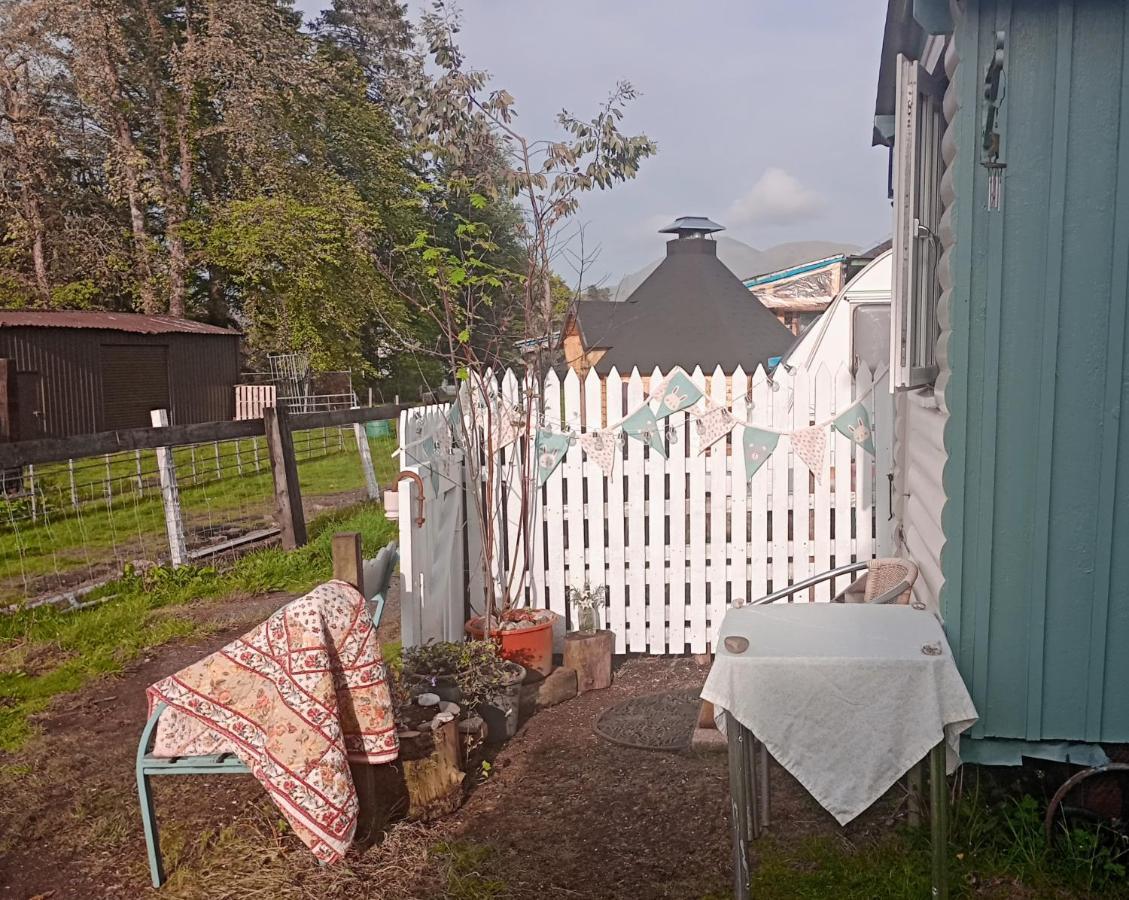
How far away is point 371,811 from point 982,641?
208 cm

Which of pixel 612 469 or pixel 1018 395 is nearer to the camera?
pixel 1018 395

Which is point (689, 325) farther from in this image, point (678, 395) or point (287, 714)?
point (287, 714)

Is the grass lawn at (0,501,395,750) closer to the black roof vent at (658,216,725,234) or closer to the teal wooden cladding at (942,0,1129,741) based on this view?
the teal wooden cladding at (942,0,1129,741)

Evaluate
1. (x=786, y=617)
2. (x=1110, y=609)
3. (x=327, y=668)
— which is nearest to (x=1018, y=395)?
(x=1110, y=609)

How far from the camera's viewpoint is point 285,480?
24.6 ft

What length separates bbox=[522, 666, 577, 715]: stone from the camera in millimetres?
4484

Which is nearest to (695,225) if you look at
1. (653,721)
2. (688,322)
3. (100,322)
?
(688,322)

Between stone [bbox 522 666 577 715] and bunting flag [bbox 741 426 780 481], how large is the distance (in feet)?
5.21

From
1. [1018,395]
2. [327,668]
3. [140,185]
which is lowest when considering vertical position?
[327,668]

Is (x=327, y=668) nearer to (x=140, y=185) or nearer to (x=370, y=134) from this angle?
(x=140, y=185)

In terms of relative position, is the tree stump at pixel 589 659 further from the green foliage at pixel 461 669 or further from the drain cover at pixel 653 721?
the green foliage at pixel 461 669

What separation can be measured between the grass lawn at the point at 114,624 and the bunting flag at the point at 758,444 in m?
3.43

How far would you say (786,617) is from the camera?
9.43ft

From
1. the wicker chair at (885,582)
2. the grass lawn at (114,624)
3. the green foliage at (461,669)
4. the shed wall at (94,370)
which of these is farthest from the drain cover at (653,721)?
the shed wall at (94,370)
